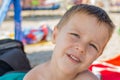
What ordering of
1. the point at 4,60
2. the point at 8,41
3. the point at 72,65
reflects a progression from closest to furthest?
the point at 72,65 < the point at 4,60 < the point at 8,41

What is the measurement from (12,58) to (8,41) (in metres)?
0.20

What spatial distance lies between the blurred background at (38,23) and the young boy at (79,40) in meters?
0.62

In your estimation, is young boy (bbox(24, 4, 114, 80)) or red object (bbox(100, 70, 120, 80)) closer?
young boy (bbox(24, 4, 114, 80))

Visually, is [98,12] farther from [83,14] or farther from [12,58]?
[12,58]

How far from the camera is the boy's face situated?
1025 mm

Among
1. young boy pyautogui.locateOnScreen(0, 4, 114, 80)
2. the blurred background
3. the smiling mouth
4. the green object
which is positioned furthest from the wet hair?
the blurred background

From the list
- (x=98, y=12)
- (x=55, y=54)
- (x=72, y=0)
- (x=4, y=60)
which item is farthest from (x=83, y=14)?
(x=72, y=0)

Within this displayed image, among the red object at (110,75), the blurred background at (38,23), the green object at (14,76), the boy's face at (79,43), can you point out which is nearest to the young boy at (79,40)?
the boy's face at (79,43)

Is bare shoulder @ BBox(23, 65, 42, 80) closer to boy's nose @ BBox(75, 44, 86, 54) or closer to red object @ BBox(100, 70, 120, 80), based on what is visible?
boy's nose @ BBox(75, 44, 86, 54)

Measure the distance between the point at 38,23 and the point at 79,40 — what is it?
3314mm

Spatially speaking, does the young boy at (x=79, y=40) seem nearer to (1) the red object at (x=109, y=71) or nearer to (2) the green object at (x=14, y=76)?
(2) the green object at (x=14, y=76)

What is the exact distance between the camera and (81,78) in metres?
1.14

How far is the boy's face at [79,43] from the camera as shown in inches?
40.4

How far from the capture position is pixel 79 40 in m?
1.05
